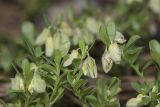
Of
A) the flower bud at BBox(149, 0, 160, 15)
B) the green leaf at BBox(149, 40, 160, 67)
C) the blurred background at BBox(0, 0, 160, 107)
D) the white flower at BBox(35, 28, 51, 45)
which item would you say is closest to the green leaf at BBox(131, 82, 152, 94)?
the green leaf at BBox(149, 40, 160, 67)

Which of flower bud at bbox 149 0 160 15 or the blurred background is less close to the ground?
flower bud at bbox 149 0 160 15

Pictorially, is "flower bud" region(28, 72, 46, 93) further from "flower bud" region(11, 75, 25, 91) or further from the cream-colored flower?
the cream-colored flower

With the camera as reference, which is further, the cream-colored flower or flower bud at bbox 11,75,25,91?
the cream-colored flower

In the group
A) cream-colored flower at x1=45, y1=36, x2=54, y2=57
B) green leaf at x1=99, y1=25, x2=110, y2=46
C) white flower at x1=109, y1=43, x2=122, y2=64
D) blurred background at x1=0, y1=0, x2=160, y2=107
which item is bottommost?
blurred background at x1=0, y1=0, x2=160, y2=107

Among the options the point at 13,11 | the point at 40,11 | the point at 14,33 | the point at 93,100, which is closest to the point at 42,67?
the point at 93,100

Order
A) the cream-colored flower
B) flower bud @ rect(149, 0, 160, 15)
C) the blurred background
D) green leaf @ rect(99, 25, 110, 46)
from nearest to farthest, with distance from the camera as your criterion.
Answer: green leaf @ rect(99, 25, 110, 46) → the cream-colored flower → the blurred background → flower bud @ rect(149, 0, 160, 15)

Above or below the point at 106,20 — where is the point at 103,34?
above

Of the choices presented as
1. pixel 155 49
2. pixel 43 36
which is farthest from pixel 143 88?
pixel 43 36

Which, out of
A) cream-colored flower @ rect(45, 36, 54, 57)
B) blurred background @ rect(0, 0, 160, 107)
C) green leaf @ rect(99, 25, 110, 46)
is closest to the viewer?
green leaf @ rect(99, 25, 110, 46)

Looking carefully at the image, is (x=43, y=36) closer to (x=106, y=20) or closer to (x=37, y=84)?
(x=37, y=84)
